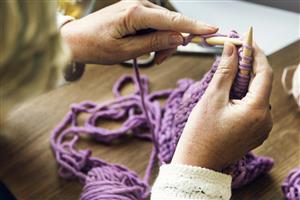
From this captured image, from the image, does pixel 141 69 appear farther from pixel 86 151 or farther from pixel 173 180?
pixel 173 180

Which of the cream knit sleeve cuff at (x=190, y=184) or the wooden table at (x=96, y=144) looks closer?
the cream knit sleeve cuff at (x=190, y=184)

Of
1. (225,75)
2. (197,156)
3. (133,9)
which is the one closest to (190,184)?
(197,156)

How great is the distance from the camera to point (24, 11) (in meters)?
0.56

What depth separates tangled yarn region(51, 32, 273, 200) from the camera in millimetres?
843

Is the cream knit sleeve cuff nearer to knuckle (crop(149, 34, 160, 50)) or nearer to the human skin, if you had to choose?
the human skin

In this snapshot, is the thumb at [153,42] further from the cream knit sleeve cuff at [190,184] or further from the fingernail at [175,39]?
the cream knit sleeve cuff at [190,184]

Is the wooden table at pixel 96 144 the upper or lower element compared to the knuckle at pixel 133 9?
lower

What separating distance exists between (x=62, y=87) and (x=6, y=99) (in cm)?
42

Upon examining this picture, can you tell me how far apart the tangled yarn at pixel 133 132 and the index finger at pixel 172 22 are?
0.10 ft

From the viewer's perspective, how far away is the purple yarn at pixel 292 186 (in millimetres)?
836

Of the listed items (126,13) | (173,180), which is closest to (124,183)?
(173,180)

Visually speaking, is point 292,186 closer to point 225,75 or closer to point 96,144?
point 225,75

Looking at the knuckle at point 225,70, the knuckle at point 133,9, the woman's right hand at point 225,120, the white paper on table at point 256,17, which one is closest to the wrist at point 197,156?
the woman's right hand at point 225,120

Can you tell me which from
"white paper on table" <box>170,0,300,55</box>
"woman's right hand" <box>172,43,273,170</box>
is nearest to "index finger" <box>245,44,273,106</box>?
"woman's right hand" <box>172,43,273,170</box>
